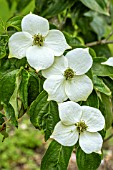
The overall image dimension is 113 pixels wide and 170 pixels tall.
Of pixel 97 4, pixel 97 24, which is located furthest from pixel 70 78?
pixel 97 24

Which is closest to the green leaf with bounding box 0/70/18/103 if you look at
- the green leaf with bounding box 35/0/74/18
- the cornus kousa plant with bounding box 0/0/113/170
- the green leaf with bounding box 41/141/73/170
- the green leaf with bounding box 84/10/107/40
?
the cornus kousa plant with bounding box 0/0/113/170

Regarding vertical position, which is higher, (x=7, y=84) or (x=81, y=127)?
(x=7, y=84)

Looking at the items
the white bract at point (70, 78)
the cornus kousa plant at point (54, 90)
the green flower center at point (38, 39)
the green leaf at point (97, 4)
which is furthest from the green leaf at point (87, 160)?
the green leaf at point (97, 4)

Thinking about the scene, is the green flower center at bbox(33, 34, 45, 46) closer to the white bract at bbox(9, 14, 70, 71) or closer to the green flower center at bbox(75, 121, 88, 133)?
the white bract at bbox(9, 14, 70, 71)

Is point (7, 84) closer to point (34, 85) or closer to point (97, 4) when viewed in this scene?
point (34, 85)

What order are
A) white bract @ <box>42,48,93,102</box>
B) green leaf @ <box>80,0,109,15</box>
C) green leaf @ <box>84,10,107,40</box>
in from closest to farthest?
white bract @ <box>42,48,93,102</box> → green leaf @ <box>80,0,109,15</box> → green leaf @ <box>84,10,107,40</box>

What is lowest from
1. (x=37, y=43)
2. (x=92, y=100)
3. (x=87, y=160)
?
(x=87, y=160)

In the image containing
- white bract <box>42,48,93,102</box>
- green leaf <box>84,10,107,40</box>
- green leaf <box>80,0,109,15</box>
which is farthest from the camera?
green leaf <box>84,10,107,40</box>

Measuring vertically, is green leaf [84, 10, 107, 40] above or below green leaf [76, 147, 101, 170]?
above
